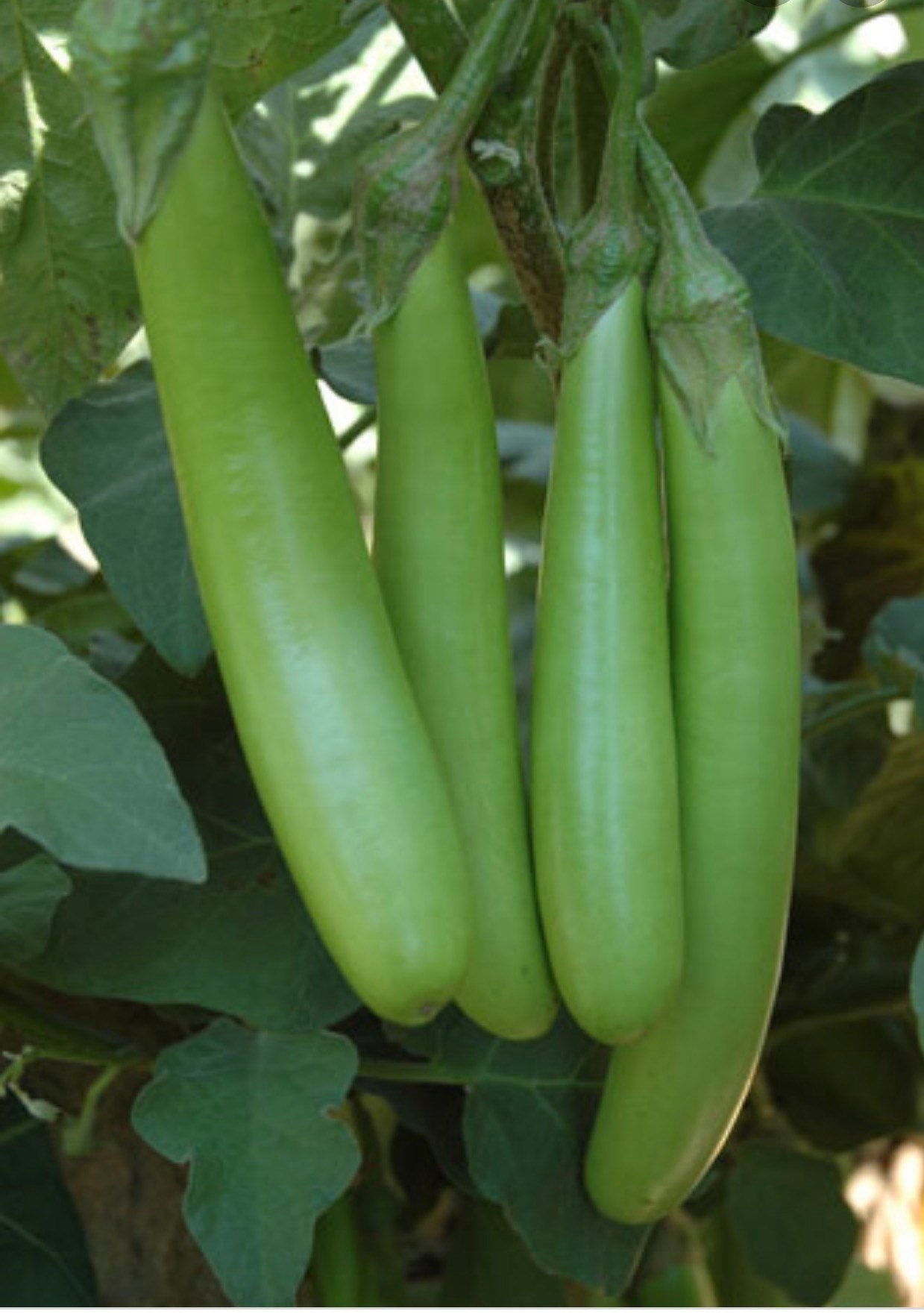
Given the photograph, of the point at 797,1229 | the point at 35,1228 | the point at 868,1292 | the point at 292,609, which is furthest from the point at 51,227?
the point at 868,1292

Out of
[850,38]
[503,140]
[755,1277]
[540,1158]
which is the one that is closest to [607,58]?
[503,140]

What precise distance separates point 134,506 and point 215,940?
11cm

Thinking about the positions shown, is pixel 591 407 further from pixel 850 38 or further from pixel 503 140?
pixel 850 38

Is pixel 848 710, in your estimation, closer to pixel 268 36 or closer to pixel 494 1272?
pixel 494 1272

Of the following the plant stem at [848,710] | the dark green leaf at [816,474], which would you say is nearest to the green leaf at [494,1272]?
the plant stem at [848,710]

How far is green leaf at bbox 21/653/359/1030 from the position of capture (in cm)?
50

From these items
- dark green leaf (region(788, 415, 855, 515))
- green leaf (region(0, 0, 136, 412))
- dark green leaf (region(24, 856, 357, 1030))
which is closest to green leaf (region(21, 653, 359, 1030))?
dark green leaf (region(24, 856, 357, 1030))

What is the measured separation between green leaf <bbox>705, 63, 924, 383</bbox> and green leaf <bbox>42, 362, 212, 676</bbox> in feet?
0.52

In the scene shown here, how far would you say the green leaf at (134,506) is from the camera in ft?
1.60

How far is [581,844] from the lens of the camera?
1.18ft

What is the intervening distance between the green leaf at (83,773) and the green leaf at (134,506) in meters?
0.07

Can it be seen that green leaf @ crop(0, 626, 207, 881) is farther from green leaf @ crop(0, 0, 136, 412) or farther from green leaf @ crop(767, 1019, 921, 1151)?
green leaf @ crop(767, 1019, 921, 1151)

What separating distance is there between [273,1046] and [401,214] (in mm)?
213

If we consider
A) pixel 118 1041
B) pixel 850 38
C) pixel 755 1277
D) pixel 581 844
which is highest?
pixel 581 844
